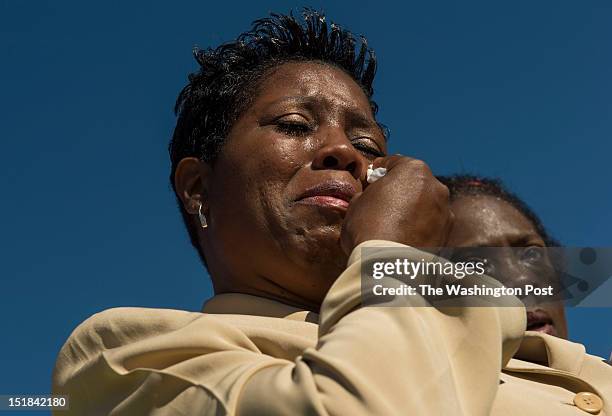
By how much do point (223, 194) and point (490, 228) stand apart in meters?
2.04

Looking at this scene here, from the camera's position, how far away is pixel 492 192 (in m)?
5.38

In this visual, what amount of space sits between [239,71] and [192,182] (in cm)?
58

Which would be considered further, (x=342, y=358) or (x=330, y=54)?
(x=330, y=54)

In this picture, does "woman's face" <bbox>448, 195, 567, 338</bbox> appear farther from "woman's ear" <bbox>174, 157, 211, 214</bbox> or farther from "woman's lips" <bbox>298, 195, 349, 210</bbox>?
"woman's lips" <bbox>298, 195, 349, 210</bbox>

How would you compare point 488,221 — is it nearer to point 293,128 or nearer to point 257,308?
point 293,128

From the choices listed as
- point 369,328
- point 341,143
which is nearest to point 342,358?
point 369,328

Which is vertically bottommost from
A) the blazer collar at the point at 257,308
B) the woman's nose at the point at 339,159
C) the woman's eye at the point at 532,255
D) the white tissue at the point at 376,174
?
the blazer collar at the point at 257,308

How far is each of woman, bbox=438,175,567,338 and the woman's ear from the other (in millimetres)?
1636

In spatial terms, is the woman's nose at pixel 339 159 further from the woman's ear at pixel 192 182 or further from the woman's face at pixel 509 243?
the woman's face at pixel 509 243

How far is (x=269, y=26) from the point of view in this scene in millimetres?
4301

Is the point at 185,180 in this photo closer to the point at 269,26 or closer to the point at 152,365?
the point at 269,26

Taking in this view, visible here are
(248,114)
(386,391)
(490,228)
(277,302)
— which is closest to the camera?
(386,391)

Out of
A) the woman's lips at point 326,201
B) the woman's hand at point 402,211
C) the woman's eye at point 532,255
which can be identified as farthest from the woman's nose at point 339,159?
the woman's eye at point 532,255

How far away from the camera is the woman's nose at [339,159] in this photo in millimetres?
3234
